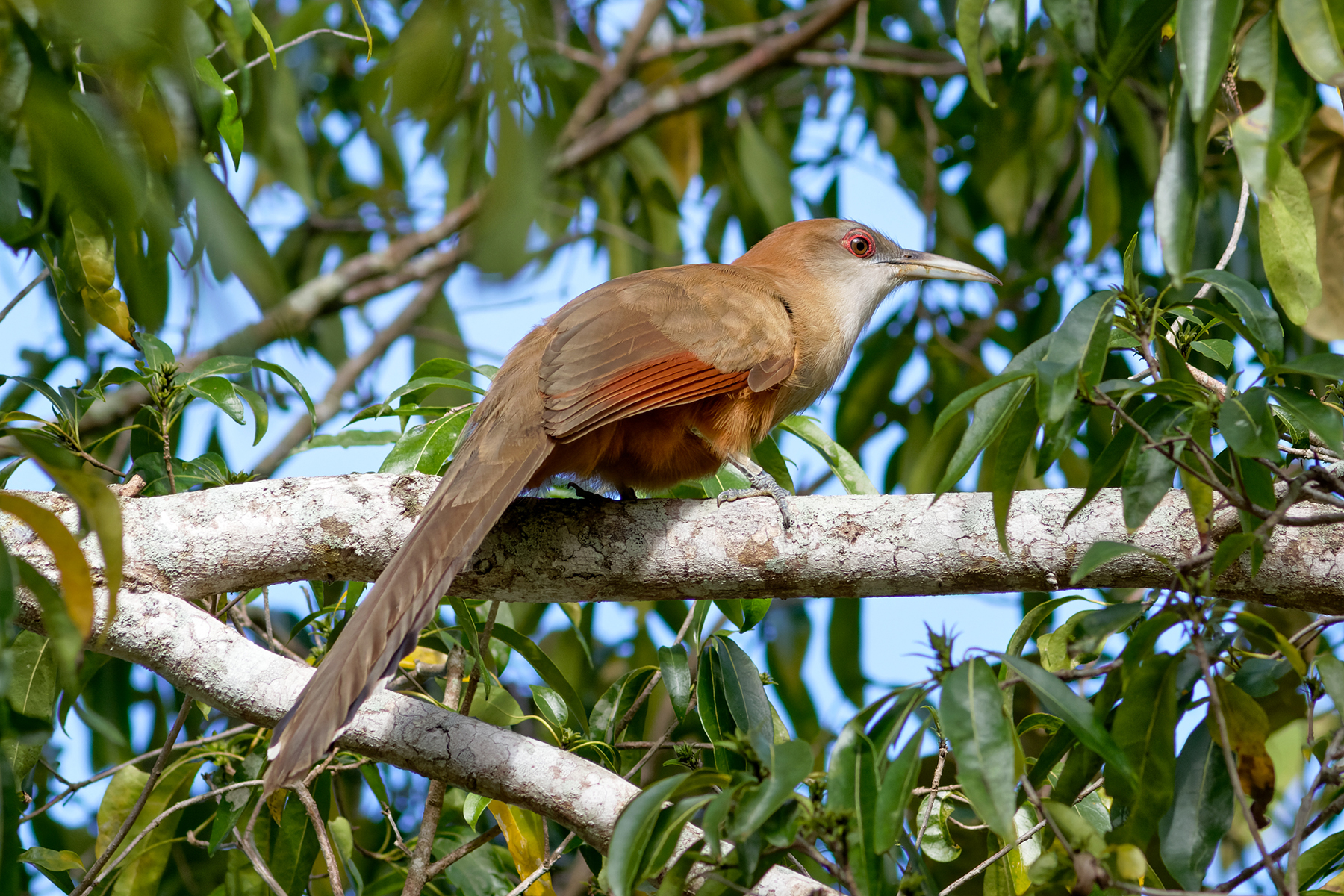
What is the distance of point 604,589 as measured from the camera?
274cm

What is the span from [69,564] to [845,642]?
358 centimetres

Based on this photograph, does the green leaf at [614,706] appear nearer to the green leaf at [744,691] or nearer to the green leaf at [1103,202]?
the green leaf at [744,691]

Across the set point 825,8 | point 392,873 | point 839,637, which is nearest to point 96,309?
point 392,873

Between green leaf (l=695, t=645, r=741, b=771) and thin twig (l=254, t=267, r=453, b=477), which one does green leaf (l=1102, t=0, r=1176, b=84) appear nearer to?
green leaf (l=695, t=645, r=741, b=771)

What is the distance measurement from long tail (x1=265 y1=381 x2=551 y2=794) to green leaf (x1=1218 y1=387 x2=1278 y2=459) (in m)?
1.52

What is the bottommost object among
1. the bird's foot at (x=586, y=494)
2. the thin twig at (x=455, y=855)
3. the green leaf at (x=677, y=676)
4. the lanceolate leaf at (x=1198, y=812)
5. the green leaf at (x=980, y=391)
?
the thin twig at (x=455, y=855)

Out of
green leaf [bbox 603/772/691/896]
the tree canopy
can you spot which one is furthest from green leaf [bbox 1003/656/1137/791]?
green leaf [bbox 603/772/691/896]

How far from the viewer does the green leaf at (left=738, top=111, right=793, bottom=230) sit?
518 cm

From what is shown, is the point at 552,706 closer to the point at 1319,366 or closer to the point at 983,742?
the point at 983,742

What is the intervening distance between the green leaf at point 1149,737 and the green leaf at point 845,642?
114 inches

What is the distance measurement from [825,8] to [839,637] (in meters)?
3.24

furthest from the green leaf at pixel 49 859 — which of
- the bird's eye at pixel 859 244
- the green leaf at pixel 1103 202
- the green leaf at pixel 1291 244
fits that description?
the green leaf at pixel 1103 202

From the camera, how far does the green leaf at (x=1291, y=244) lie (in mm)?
1894

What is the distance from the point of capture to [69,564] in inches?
59.8
